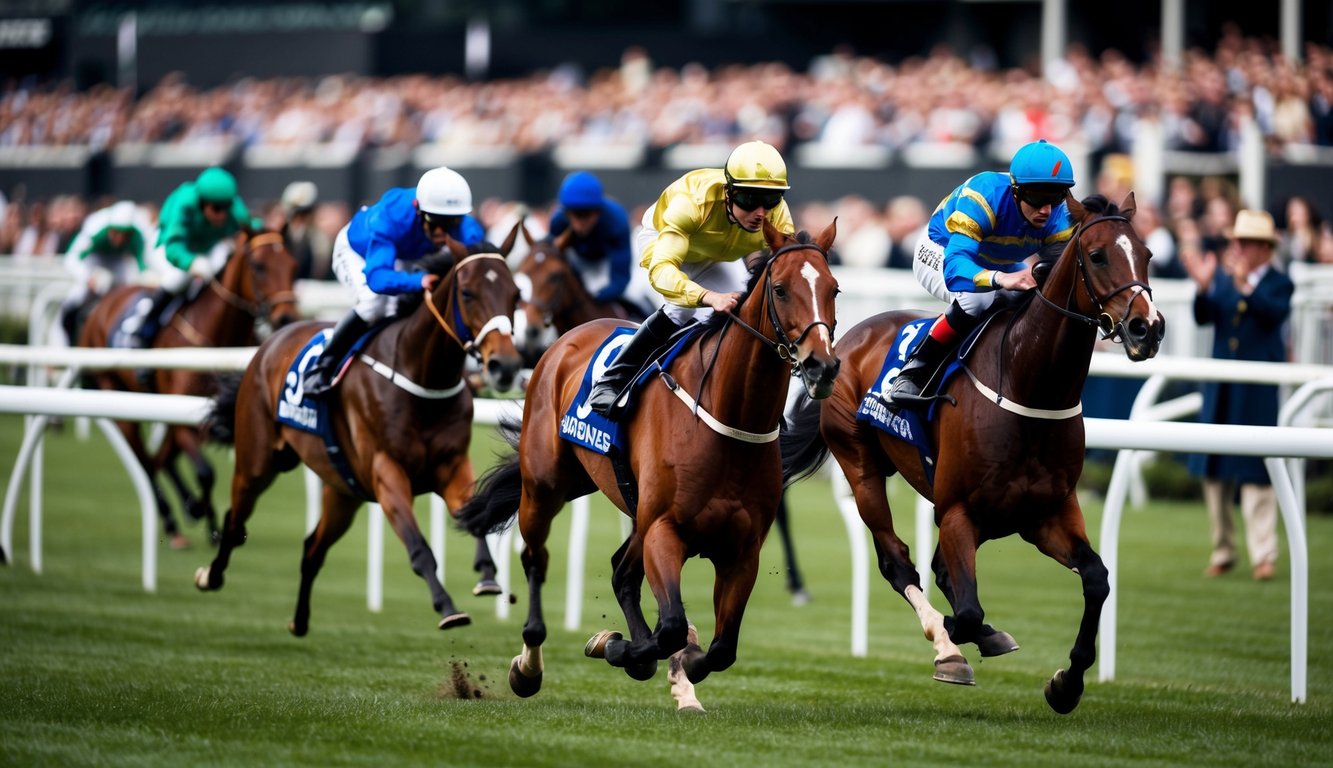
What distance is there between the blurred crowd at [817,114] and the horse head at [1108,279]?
607 cm

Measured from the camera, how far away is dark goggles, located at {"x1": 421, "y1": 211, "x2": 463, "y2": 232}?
728 centimetres

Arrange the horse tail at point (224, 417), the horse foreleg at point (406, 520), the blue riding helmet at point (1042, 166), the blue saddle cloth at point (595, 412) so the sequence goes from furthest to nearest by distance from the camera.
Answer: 1. the horse tail at point (224, 417)
2. the horse foreleg at point (406, 520)
3. the blue saddle cloth at point (595, 412)
4. the blue riding helmet at point (1042, 166)

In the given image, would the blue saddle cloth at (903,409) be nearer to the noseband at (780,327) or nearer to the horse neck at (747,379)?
the horse neck at (747,379)

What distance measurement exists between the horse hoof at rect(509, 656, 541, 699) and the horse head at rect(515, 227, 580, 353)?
282 centimetres

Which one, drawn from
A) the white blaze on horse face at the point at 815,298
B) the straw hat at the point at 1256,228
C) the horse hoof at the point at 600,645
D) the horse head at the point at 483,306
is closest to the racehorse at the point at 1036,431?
the white blaze on horse face at the point at 815,298

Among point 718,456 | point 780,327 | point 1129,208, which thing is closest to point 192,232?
point 718,456

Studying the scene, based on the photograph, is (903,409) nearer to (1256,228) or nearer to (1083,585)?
(1083,585)

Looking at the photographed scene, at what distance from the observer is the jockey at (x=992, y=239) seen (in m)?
5.75

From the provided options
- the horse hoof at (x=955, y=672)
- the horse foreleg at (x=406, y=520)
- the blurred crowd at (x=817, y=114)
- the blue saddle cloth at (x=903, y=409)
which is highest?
the blurred crowd at (x=817, y=114)

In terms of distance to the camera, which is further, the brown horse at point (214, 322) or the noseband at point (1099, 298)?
the brown horse at point (214, 322)

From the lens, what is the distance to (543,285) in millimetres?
8930

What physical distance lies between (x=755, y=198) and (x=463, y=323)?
158 centimetres

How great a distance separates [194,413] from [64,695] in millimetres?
2320

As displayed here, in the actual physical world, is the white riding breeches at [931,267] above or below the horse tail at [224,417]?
above
